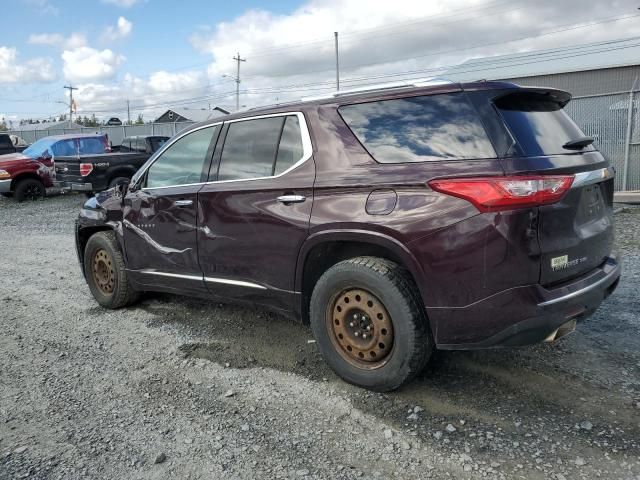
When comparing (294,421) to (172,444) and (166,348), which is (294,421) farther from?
(166,348)

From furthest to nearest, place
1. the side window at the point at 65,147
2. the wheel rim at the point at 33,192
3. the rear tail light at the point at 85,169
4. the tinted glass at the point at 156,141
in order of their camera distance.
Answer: the tinted glass at the point at 156,141 → the side window at the point at 65,147 → the wheel rim at the point at 33,192 → the rear tail light at the point at 85,169

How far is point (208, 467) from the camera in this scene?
2.75 m

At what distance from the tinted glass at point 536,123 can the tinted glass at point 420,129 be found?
0.64 ft

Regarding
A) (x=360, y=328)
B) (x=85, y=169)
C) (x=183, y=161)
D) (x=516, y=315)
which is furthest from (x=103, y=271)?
(x=85, y=169)

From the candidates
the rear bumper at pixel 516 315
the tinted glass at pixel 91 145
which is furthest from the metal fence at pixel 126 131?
the rear bumper at pixel 516 315

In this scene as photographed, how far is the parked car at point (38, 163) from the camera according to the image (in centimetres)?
1576

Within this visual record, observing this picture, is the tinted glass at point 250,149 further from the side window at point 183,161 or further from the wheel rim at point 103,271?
the wheel rim at point 103,271

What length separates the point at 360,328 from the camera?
341 centimetres

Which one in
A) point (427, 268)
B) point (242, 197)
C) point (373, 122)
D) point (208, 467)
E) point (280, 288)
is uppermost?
point (373, 122)

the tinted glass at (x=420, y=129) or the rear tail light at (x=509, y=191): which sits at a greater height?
the tinted glass at (x=420, y=129)

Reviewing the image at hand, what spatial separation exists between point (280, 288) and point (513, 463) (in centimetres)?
182

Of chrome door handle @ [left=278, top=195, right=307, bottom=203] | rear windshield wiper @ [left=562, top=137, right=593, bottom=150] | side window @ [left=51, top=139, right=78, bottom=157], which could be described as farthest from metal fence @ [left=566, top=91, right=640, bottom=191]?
side window @ [left=51, top=139, right=78, bottom=157]

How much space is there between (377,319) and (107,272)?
3289mm

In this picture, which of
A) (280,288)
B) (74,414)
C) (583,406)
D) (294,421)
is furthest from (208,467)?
(583,406)
